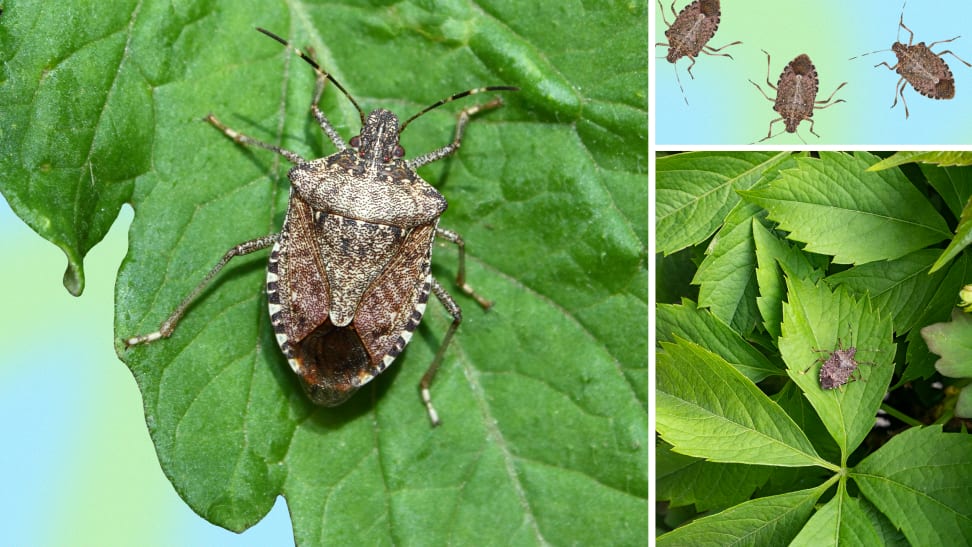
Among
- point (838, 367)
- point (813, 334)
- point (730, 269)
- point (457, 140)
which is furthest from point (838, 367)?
point (457, 140)

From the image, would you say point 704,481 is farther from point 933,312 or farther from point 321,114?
point 321,114

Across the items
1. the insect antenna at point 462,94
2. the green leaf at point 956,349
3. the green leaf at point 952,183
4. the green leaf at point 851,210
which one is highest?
the green leaf at point 952,183

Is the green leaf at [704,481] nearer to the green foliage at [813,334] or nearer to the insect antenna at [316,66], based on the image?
the green foliage at [813,334]

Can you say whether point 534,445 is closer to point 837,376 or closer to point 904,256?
point 837,376

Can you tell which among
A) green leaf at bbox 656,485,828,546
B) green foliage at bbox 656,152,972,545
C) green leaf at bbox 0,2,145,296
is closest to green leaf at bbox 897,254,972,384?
green foliage at bbox 656,152,972,545

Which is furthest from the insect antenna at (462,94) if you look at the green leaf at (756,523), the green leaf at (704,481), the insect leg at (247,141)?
the green leaf at (756,523)
